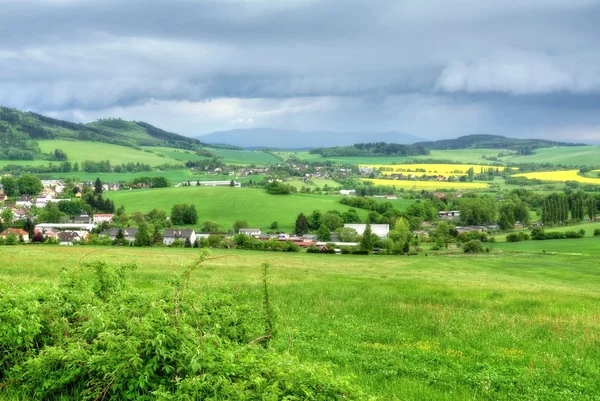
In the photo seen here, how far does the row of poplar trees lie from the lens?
12081cm

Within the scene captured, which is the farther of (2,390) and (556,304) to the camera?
(556,304)

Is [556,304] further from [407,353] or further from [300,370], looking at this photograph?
[300,370]

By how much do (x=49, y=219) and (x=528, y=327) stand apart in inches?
5301

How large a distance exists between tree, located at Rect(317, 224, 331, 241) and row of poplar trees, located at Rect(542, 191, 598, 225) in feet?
185

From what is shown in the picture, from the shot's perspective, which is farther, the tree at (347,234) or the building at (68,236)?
the tree at (347,234)

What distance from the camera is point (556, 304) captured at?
1850 cm

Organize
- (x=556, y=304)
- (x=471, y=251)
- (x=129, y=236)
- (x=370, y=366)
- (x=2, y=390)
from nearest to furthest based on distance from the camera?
(x=2, y=390) → (x=370, y=366) → (x=556, y=304) → (x=471, y=251) → (x=129, y=236)

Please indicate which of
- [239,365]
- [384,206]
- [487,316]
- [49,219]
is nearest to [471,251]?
[384,206]

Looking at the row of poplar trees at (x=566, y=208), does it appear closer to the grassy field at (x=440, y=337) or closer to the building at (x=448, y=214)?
the building at (x=448, y=214)

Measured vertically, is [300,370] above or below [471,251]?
above

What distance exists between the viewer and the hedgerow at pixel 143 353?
539 centimetres

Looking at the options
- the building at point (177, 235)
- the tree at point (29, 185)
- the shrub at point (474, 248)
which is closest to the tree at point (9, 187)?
the tree at point (29, 185)

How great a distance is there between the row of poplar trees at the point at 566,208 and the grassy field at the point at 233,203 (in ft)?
154

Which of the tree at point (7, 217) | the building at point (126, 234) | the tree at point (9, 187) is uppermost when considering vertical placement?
the tree at point (9, 187)
